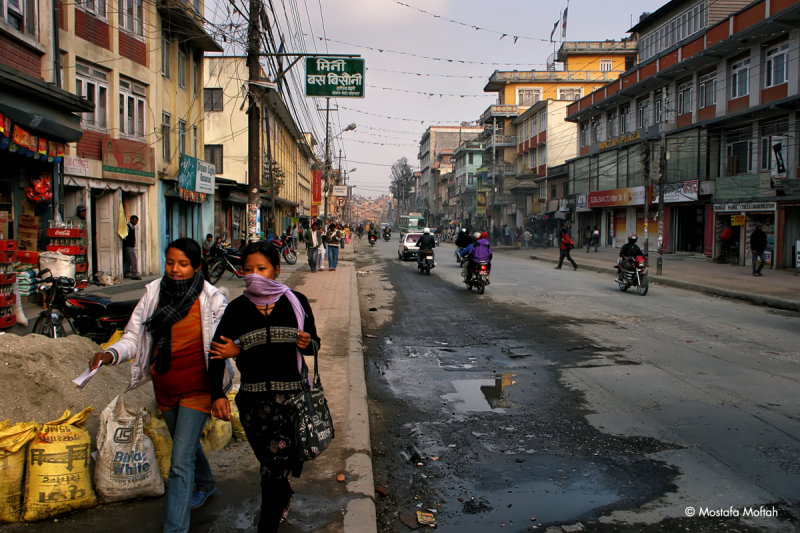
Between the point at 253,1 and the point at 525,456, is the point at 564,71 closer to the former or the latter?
the point at 253,1

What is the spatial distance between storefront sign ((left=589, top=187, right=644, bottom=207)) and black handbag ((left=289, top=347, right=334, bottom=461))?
1377 inches

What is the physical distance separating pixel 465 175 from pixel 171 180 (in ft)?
222

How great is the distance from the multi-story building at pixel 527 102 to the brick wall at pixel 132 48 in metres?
39.9

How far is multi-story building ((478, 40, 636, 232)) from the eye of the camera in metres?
56.7

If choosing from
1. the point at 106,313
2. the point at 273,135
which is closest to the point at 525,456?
the point at 106,313

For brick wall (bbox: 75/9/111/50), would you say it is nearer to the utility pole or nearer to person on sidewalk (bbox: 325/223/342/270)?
the utility pole

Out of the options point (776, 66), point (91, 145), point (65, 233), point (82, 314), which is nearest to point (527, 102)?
point (776, 66)

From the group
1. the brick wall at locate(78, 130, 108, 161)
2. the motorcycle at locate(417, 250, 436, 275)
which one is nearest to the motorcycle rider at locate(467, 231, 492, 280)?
the motorcycle at locate(417, 250, 436, 275)

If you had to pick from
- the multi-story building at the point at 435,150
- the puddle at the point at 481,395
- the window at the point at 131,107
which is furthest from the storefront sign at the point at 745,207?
the multi-story building at the point at 435,150

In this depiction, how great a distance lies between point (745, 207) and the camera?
25.1 meters

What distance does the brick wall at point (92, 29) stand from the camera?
14960 millimetres

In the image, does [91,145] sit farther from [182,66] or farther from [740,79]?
[740,79]

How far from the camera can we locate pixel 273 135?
133 feet

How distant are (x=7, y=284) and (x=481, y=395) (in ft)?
19.9
